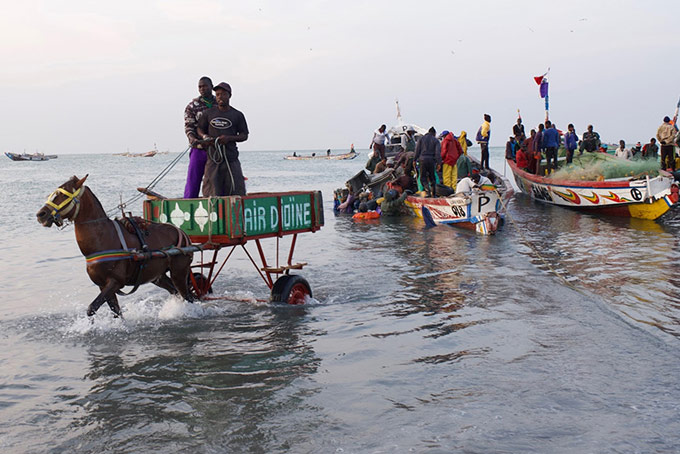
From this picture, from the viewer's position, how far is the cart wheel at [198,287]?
913 cm

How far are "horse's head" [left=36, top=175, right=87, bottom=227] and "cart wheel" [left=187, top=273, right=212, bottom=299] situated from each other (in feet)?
7.38

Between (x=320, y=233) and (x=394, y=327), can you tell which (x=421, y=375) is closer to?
(x=394, y=327)

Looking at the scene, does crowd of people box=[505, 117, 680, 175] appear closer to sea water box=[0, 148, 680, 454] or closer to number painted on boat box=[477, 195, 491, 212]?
number painted on boat box=[477, 195, 491, 212]

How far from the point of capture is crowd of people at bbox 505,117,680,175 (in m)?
23.2

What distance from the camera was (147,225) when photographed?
805 centimetres

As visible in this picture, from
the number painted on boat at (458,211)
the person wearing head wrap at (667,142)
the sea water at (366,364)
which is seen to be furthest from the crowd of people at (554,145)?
the sea water at (366,364)

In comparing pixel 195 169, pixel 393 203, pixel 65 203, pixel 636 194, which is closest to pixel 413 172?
pixel 393 203

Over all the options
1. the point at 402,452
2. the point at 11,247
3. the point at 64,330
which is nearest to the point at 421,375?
the point at 402,452

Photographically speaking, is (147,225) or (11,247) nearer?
(147,225)

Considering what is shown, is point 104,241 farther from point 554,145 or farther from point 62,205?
point 554,145

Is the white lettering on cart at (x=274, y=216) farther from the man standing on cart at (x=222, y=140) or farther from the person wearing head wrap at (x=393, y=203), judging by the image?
the person wearing head wrap at (x=393, y=203)

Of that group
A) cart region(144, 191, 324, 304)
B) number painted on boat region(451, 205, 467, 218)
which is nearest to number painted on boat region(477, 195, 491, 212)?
number painted on boat region(451, 205, 467, 218)

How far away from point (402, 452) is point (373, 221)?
17.8 meters

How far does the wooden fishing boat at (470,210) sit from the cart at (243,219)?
873 centimetres
